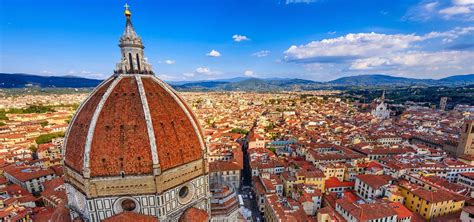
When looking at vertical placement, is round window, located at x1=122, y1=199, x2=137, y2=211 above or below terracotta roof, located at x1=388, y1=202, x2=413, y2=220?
above

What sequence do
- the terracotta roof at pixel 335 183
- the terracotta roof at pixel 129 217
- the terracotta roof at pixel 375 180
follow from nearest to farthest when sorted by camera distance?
the terracotta roof at pixel 129 217 → the terracotta roof at pixel 375 180 → the terracotta roof at pixel 335 183

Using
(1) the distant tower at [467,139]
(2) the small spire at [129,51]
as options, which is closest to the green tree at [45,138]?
(2) the small spire at [129,51]

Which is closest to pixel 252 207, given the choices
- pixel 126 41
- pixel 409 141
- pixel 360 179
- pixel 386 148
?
pixel 360 179

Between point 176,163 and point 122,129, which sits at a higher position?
point 122,129

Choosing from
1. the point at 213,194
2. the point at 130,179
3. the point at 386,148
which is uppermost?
the point at 130,179

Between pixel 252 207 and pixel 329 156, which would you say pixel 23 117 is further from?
pixel 329 156

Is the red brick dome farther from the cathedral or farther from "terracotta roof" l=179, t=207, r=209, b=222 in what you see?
"terracotta roof" l=179, t=207, r=209, b=222

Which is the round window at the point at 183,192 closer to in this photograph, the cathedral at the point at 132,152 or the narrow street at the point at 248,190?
the cathedral at the point at 132,152

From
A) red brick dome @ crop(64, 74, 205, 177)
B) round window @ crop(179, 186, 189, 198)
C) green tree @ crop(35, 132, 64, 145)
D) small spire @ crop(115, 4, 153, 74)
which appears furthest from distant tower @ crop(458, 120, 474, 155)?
green tree @ crop(35, 132, 64, 145)
